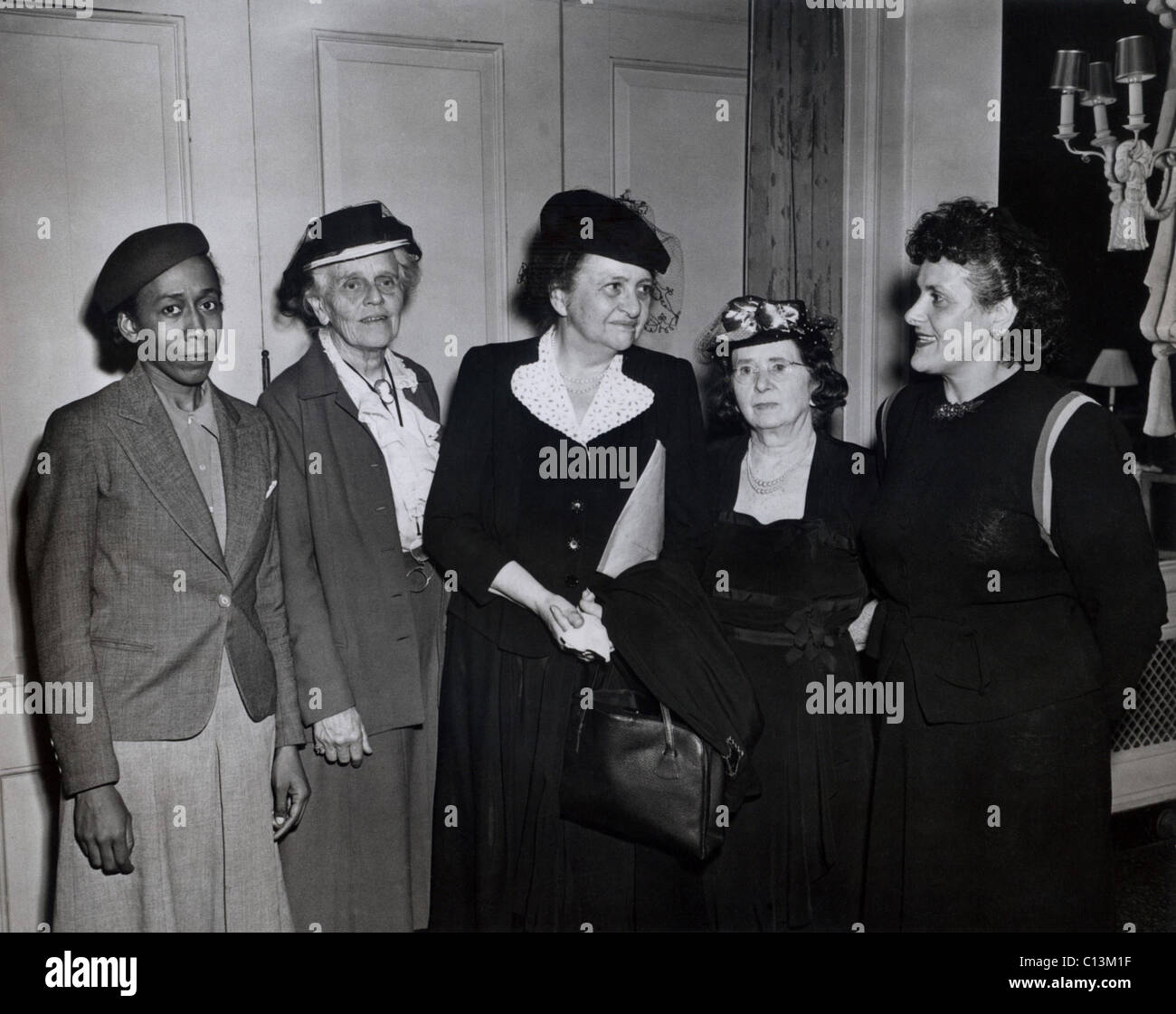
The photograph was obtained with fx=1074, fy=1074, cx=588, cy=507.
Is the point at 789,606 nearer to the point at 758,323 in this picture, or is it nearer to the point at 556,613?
the point at 556,613

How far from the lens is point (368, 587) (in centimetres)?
222

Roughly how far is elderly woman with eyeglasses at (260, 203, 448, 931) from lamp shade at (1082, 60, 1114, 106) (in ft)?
5.42

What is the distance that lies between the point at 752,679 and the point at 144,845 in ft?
4.02

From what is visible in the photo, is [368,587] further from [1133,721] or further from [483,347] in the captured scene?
[1133,721]

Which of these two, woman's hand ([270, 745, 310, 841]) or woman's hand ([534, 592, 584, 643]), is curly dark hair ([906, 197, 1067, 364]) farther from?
woman's hand ([270, 745, 310, 841])

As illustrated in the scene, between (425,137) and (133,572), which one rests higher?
(425,137)

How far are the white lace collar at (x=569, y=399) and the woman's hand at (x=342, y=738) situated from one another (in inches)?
29.0

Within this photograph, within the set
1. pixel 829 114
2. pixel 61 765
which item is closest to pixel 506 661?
pixel 61 765

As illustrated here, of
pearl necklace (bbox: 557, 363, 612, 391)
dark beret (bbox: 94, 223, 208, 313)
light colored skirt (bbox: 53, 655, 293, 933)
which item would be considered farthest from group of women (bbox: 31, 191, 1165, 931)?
dark beret (bbox: 94, 223, 208, 313)

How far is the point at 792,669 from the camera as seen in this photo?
2.22 meters

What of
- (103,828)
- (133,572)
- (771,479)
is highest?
(771,479)

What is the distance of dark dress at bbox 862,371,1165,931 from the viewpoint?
2.03 meters

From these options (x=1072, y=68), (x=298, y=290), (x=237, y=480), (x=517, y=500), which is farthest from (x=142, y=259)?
(x=1072, y=68)

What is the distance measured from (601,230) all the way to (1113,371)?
143 centimetres
